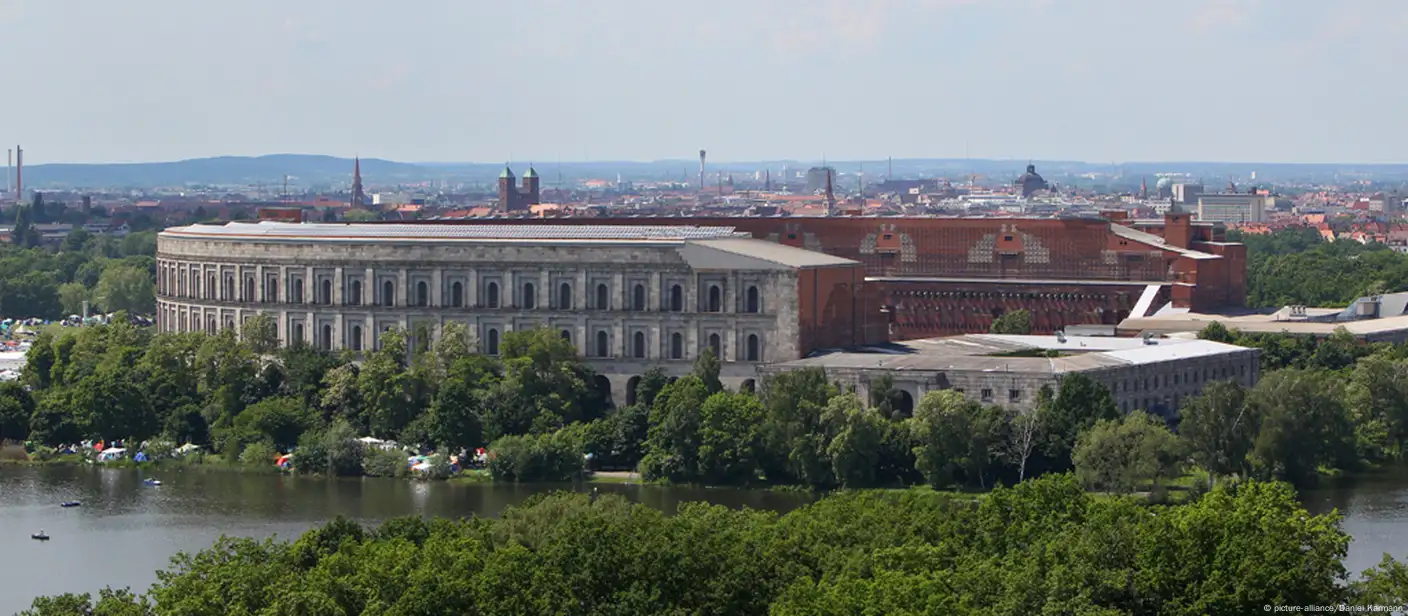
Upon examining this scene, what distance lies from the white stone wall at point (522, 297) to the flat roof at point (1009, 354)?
4079mm

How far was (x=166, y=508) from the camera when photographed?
101 metres

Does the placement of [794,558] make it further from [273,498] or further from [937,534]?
[273,498]

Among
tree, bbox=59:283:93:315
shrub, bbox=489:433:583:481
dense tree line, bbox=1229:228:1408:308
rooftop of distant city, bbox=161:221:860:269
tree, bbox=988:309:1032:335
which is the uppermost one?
rooftop of distant city, bbox=161:221:860:269

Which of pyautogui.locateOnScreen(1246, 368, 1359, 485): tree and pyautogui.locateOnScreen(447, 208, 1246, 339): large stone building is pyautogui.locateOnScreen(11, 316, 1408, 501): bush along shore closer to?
pyautogui.locateOnScreen(1246, 368, 1359, 485): tree

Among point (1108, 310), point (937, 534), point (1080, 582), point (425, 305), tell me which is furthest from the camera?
point (1108, 310)

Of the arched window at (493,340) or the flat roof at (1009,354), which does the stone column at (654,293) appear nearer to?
the arched window at (493,340)

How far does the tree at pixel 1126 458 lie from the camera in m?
97.6

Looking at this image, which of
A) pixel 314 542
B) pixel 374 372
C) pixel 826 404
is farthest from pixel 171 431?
pixel 314 542

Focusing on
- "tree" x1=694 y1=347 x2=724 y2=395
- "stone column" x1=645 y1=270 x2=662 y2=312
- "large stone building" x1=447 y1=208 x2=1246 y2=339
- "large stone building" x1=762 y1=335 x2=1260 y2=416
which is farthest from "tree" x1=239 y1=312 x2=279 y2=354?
"large stone building" x1=762 y1=335 x2=1260 y2=416

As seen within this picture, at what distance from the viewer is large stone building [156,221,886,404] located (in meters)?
121

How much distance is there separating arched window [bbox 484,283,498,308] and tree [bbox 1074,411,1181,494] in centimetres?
3583

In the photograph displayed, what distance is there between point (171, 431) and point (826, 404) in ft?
95.4

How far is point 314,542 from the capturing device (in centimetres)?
7381

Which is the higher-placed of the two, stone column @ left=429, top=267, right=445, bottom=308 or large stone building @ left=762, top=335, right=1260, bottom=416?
stone column @ left=429, top=267, right=445, bottom=308
